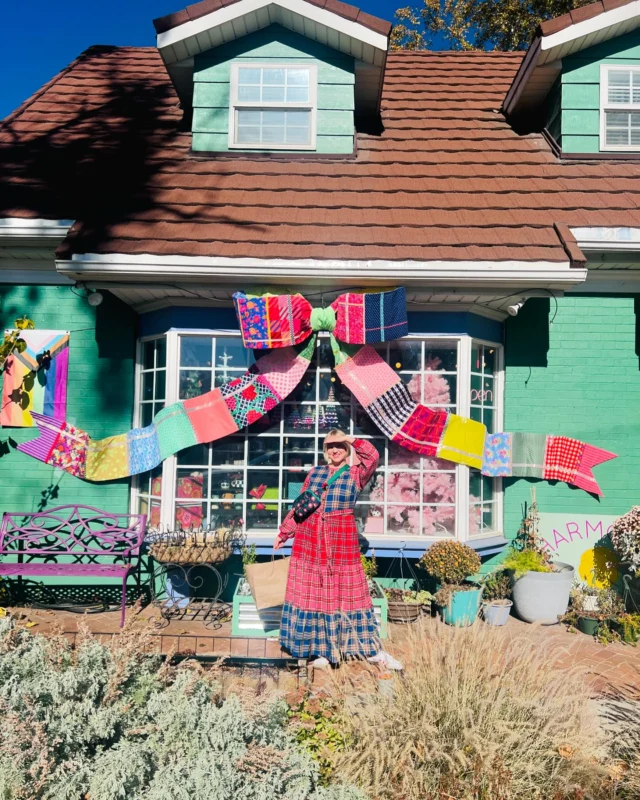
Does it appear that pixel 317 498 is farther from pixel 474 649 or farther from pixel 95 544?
pixel 95 544

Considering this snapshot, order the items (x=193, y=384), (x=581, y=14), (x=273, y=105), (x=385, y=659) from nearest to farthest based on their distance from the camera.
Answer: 1. (x=385, y=659)
2. (x=193, y=384)
3. (x=581, y=14)
4. (x=273, y=105)

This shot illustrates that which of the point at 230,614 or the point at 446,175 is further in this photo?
the point at 446,175

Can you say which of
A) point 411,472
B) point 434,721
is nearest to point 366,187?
point 411,472

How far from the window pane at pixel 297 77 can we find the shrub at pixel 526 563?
5.80 m

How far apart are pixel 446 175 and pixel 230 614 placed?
17.1 feet

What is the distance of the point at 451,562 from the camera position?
20.4 feet

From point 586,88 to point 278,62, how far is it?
3.60 meters

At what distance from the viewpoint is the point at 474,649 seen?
11.9 feet

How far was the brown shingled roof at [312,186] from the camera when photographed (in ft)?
21.0

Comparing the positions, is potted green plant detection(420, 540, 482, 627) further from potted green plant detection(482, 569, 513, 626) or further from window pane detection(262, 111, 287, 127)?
window pane detection(262, 111, 287, 127)

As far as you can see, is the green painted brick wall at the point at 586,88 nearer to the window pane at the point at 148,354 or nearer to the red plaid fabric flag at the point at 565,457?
the red plaid fabric flag at the point at 565,457

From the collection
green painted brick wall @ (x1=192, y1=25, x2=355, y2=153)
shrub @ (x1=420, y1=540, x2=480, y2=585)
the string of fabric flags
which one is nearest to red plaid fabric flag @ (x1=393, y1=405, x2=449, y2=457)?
the string of fabric flags

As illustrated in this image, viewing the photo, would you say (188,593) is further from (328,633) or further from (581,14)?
(581,14)

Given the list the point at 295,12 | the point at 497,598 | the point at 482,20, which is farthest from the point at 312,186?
the point at 482,20
